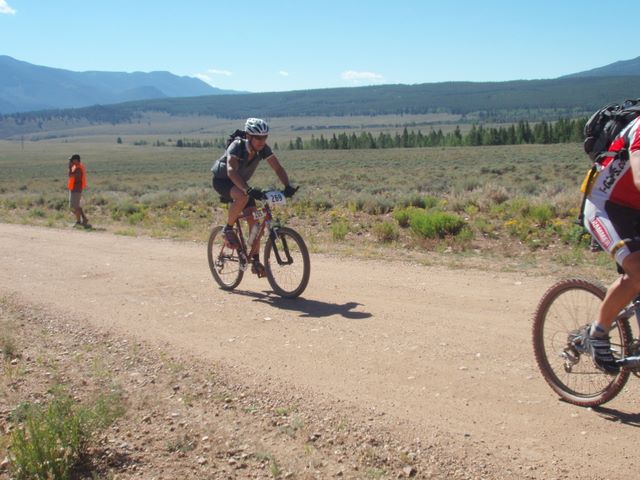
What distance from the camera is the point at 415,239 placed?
12.2 m

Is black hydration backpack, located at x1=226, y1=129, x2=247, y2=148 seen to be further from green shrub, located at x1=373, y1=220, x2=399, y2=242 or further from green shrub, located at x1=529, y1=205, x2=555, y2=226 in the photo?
green shrub, located at x1=529, y1=205, x2=555, y2=226

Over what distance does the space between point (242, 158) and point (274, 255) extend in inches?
47.7

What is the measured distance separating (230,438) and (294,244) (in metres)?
3.57

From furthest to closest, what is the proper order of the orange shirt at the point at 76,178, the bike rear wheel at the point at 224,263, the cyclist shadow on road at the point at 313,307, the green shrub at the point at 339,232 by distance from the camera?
the orange shirt at the point at 76,178 → the green shrub at the point at 339,232 → the bike rear wheel at the point at 224,263 → the cyclist shadow on road at the point at 313,307

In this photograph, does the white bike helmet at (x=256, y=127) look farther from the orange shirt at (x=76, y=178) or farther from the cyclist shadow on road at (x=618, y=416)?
the orange shirt at (x=76, y=178)

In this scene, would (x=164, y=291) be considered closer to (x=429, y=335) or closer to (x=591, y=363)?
(x=429, y=335)

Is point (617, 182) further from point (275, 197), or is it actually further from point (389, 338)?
point (275, 197)

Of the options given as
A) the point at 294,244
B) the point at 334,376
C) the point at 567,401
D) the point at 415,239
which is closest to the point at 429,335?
the point at 334,376

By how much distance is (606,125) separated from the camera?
4258 mm

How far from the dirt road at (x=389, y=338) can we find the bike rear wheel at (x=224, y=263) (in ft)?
0.59

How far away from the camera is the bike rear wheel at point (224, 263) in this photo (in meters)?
8.64

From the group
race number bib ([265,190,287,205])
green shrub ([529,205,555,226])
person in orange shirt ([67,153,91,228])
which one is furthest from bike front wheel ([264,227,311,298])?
person in orange shirt ([67,153,91,228])

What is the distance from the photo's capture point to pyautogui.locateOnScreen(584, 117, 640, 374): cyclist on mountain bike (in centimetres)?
413

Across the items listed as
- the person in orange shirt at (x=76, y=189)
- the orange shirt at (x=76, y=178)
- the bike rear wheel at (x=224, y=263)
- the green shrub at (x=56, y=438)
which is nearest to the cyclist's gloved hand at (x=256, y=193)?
the bike rear wheel at (x=224, y=263)
